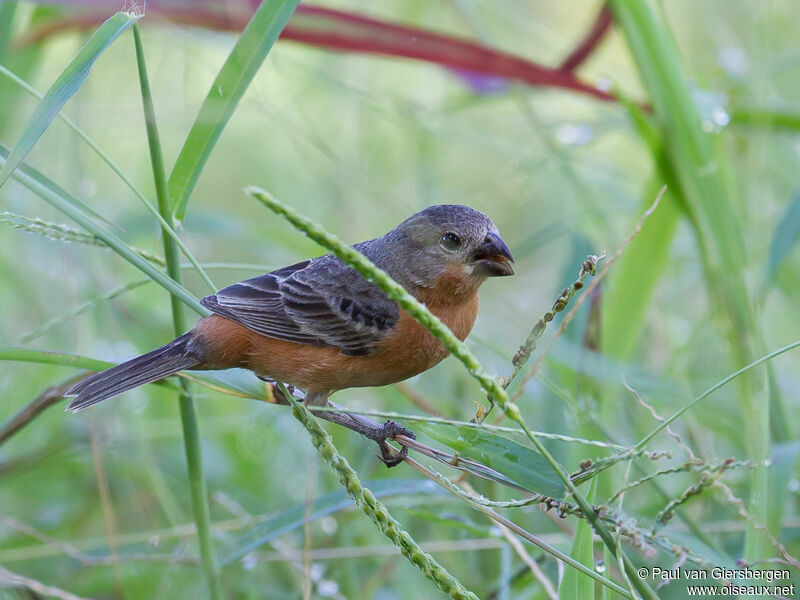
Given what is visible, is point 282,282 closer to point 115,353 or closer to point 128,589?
point 128,589

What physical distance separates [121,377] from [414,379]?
1.90m

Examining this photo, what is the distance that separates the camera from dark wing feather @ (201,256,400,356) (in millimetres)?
2375

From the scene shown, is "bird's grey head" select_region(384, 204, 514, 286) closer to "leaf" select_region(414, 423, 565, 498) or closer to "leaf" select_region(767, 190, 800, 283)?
"leaf" select_region(414, 423, 565, 498)

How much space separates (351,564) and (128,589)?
76 cm

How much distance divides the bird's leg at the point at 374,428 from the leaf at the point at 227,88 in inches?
26.7

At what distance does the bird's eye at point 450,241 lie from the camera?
2236mm

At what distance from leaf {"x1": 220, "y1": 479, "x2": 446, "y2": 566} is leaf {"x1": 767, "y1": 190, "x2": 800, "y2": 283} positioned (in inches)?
54.0

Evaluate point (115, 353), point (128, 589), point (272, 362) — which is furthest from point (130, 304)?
point (272, 362)

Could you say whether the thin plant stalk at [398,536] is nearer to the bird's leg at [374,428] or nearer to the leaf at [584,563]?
the leaf at [584,563]

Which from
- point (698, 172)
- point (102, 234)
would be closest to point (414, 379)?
point (698, 172)

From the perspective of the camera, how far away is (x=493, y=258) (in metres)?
2.21

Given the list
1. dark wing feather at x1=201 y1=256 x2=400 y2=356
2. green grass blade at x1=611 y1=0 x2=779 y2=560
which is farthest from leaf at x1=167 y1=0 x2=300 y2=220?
green grass blade at x1=611 y1=0 x2=779 y2=560

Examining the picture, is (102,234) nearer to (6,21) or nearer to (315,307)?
(315,307)

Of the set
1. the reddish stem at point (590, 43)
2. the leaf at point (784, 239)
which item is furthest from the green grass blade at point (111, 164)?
the reddish stem at point (590, 43)
